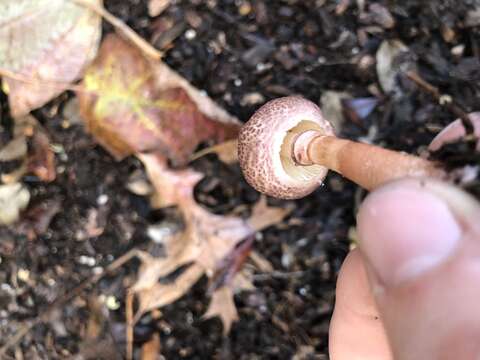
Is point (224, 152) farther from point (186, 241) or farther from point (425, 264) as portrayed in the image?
point (425, 264)

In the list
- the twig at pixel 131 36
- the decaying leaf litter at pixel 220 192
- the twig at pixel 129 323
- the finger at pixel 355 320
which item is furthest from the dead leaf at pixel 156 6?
the finger at pixel 355 320

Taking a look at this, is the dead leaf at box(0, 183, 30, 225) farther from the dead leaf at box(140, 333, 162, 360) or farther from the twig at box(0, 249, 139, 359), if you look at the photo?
the dead leaf at box(140, 333, 162, 360)

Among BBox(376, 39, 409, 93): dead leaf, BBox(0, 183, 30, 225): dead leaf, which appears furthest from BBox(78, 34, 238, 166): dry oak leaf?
BBox(376, 39, 409, 93): dead leaf

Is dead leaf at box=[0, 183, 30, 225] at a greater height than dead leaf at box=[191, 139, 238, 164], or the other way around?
dead leaf at box=[191, 139, 238, 164]

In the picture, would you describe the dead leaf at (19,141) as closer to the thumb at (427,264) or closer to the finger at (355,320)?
the finger at (355,320)

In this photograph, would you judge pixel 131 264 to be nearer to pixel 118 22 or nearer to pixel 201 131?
pixel 201 131

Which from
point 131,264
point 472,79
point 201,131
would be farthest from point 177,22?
point 472,79
